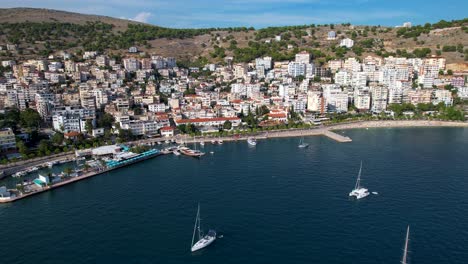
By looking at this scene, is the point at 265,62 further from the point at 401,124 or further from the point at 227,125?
the point at 227,125

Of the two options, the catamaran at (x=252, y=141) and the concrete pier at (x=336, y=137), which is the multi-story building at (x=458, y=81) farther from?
the catamaran at (x=252, y=141)

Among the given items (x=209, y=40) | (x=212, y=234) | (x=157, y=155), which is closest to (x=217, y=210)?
(x=212, y=234)

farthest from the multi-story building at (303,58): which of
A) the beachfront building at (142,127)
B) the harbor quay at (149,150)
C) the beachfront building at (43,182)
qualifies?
the beachfront building at (43,182)

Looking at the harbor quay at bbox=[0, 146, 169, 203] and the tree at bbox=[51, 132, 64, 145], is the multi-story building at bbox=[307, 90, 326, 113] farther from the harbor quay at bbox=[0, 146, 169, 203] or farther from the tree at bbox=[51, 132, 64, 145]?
the tree at bbox=[51, 132, 64, 145]

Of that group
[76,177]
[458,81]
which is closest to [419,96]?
[458,81]

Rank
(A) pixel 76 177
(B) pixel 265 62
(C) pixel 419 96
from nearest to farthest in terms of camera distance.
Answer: (A) pixel 76 177
(C) pixel 419 96
(B) pixel 265 62

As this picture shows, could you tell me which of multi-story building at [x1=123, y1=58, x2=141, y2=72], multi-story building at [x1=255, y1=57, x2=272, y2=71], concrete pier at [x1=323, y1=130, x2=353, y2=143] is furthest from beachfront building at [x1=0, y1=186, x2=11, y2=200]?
multi-story building at [x1=255, y1=57, x2=272, y2=71]
